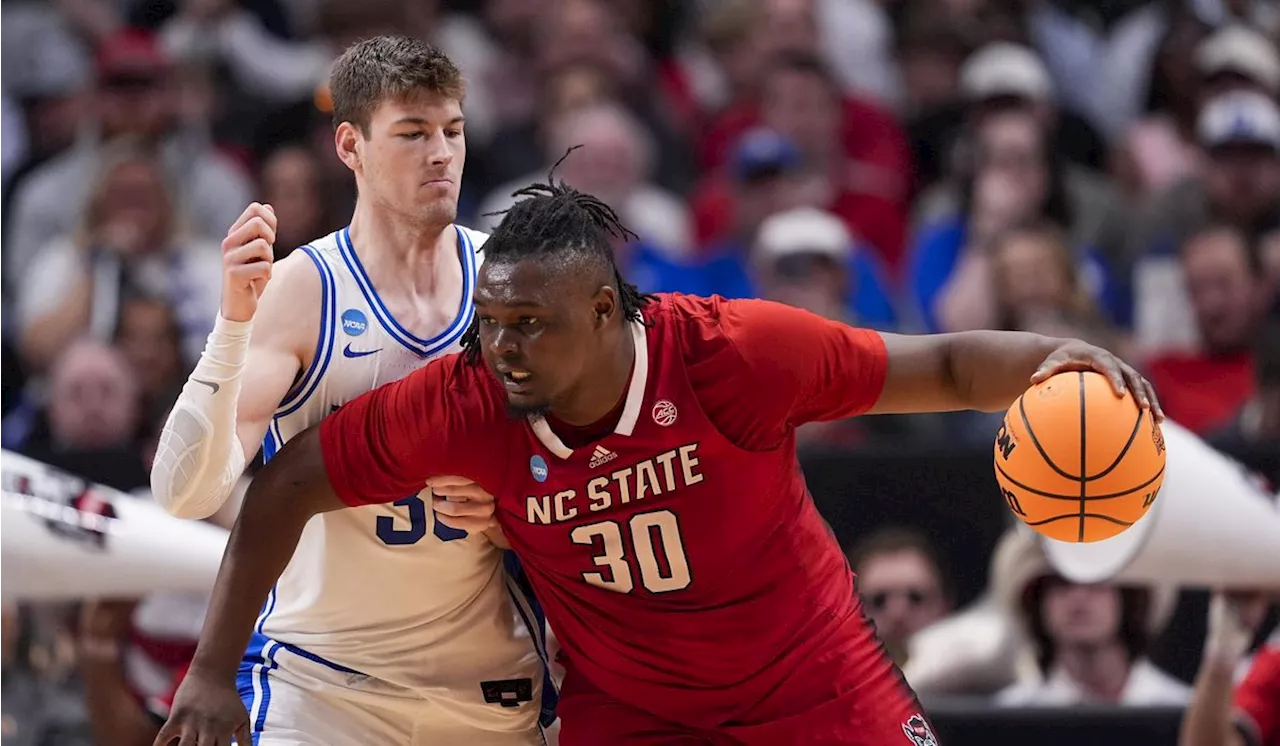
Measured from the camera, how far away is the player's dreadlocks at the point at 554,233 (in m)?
4.32

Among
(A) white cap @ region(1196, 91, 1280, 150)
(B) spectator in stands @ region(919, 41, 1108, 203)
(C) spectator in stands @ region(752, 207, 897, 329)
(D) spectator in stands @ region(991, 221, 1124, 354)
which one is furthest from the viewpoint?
(B) spectator in stands @ region(919, 41, 1108, 203)

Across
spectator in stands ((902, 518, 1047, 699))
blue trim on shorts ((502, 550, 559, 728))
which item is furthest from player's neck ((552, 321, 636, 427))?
spectator in stands ((902, 518, 1047, 699))

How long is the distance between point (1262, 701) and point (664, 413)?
9.23ft

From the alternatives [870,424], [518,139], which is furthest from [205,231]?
[870,424]

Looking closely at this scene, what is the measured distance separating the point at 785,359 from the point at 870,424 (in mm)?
3788

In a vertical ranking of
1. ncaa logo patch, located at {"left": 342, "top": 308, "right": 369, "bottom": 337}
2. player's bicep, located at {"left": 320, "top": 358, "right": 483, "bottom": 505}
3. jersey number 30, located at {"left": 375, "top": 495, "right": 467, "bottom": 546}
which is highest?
ncaa logo patch, located at {"left": 342, "top": 308, "right": 369, "bottom": 337}

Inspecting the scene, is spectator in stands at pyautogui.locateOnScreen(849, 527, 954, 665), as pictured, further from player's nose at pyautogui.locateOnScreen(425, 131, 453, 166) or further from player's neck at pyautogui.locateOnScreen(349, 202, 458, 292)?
player's nose at pyautogui.locateOnScreen(425, 131, 453, 166)

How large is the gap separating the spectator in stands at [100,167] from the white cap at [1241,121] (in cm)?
472

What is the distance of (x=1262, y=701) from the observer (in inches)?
245

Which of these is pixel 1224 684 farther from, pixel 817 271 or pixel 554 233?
pixel 817 271

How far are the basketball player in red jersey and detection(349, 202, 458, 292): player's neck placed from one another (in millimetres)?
372

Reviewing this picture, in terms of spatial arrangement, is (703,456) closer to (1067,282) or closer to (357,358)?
(357,358)

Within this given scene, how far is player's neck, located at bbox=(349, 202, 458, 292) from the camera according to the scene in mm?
4844

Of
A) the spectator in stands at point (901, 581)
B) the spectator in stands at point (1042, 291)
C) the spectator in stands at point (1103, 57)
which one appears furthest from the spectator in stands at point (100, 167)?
the spectator in stands at point (1103, 57)
